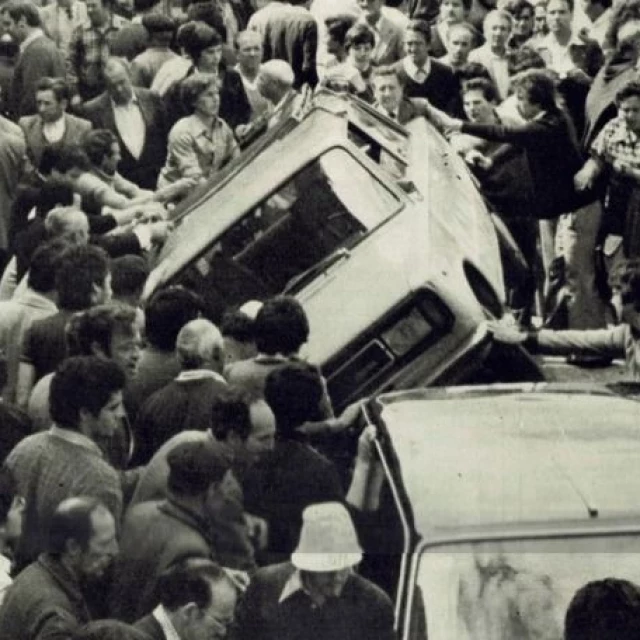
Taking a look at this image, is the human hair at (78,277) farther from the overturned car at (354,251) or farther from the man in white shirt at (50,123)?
the man in white shirt at (50,123)

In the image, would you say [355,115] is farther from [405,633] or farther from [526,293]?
[405,633]

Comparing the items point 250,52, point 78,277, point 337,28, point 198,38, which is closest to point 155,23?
point 198,38

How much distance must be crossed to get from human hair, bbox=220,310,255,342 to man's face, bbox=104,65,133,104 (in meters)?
1.95

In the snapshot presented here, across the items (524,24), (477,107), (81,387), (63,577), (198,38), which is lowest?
(524,24)

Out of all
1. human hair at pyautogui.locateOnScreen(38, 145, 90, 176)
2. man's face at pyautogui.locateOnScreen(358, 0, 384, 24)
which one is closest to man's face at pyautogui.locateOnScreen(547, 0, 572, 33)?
man's face at pyautogui.locateOnScreen(358, 0, 384, 24)

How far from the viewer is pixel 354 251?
19.5 feet

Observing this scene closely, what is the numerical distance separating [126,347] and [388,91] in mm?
2273

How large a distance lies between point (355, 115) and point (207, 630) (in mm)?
2450

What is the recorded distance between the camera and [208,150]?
736 cm

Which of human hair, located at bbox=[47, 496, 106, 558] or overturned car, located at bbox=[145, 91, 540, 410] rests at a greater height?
human hair, located at bbox=[47, 496, 106, 558]

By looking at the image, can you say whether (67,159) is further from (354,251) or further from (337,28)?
(354,251)

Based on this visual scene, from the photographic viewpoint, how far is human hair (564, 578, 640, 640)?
14.0 feet

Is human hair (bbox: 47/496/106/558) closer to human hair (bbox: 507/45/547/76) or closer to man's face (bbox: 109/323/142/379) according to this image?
man's face (bbox: 109/323/142/379)

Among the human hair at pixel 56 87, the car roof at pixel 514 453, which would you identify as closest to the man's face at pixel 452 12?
the human hair at pixel 56 87
